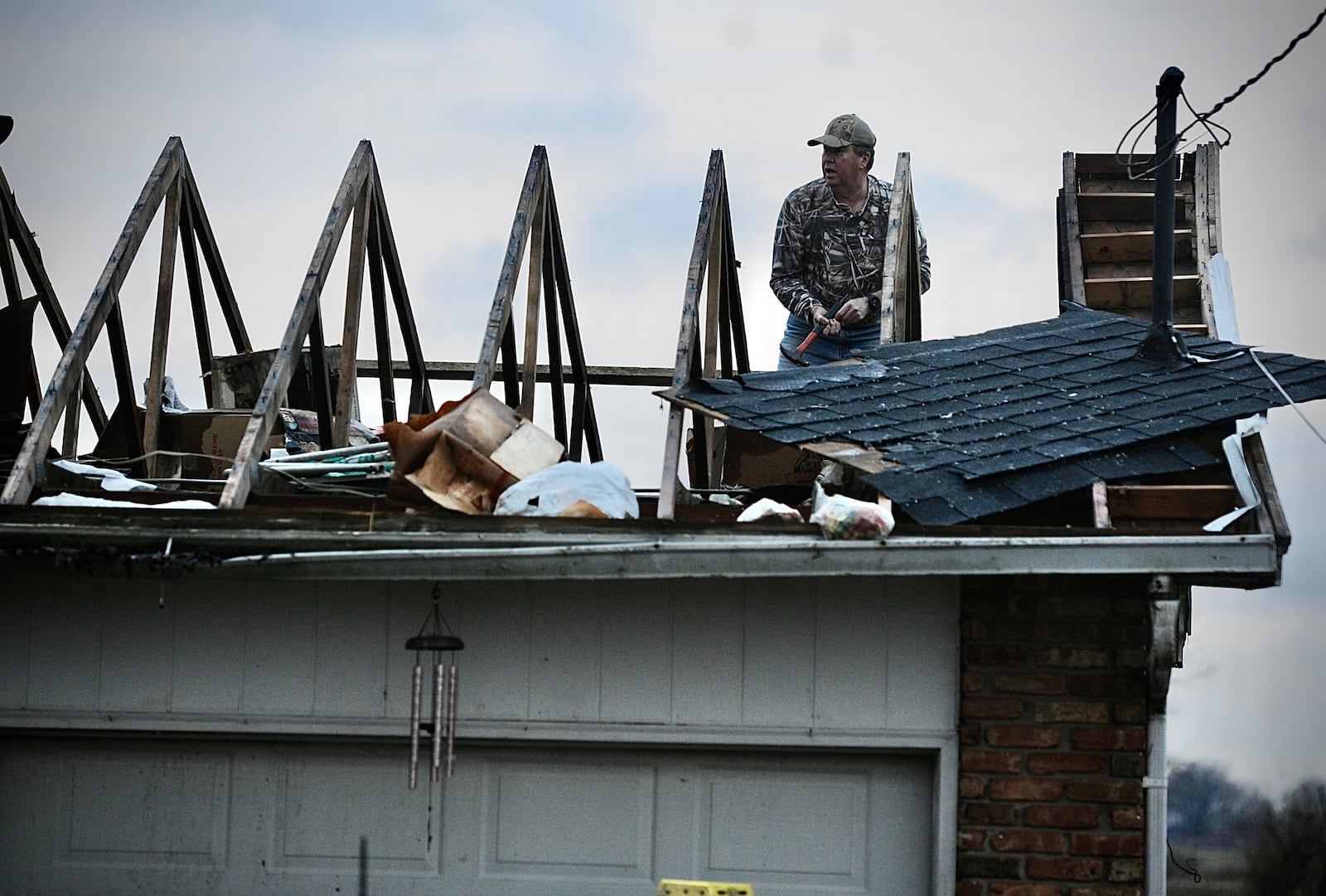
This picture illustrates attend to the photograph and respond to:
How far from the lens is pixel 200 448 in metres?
8.11

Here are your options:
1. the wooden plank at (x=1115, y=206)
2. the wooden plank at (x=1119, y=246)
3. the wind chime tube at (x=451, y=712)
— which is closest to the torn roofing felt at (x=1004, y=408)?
the wooden plank at (x=1119, y=246)

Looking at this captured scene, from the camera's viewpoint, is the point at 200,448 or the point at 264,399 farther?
the point at 200,448

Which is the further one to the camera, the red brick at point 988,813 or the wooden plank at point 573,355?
the wooden plank at point 573,355

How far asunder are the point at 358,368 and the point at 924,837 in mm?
6392

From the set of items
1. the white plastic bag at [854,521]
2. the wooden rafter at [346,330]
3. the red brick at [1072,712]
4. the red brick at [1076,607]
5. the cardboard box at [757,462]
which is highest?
the wooden rafter at [346,330]

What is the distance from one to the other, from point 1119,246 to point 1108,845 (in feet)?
13.5

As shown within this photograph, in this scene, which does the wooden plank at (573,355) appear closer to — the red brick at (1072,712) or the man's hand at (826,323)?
the man's hand at (826,323)

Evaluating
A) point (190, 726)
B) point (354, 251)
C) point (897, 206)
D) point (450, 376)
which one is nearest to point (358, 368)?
point (450, 376)

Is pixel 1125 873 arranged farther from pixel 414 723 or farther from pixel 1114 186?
pixel 1114 186

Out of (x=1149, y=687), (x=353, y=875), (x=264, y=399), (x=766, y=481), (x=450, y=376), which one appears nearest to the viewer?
(x=1149, y=687)

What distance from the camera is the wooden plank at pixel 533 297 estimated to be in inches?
323

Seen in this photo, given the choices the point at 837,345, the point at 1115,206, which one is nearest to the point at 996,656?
the point at 837,345

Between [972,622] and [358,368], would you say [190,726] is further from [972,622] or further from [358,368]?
[358,368]

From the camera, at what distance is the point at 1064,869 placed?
18.7 feet
